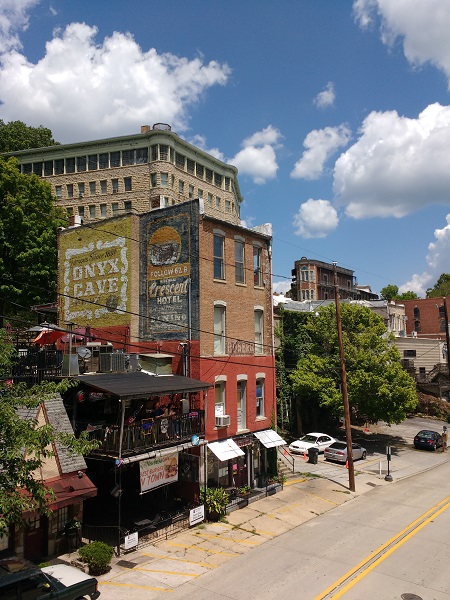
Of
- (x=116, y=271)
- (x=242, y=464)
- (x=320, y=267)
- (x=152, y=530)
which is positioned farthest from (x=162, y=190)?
(x=152, y=530)

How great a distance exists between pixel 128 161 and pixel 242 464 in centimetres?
5360

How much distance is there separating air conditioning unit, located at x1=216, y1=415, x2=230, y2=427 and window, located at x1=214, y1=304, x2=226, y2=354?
312 centimetres

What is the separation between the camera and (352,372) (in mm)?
35094

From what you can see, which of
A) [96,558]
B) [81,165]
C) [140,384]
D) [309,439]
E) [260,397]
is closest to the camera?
[96,558]

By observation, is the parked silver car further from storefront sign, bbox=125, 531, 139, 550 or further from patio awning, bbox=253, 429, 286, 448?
storefront sign, bbox=125, 531, 139, 550

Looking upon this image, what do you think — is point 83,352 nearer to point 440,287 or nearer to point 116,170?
point 116,170

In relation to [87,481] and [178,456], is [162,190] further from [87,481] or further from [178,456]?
[87,481]

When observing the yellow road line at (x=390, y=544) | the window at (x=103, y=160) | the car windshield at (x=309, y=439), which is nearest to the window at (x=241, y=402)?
the yellow road line at (x=390, y=544)

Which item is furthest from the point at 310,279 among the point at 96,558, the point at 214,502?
the point at 96,558

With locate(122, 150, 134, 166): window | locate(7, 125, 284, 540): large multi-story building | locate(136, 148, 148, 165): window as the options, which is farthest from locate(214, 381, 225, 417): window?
locate(122, 150, 134, 166): window

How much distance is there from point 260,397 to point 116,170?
167 ft

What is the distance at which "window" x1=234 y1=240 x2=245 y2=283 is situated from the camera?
25344mm

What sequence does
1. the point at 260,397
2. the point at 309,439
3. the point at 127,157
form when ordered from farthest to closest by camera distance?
the point at 127,157
the point at 309,439
the point at 260,397

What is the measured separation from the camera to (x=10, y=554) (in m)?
15.0
